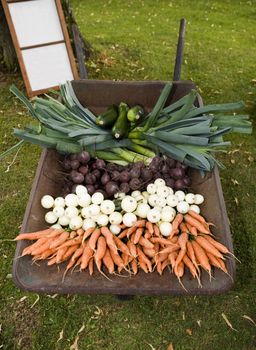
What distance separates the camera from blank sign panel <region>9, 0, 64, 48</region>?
429 cm

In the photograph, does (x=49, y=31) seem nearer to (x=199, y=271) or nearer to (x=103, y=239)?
(x=103, y=239)

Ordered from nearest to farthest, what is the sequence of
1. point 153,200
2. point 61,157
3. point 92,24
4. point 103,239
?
point 103,239 → point 153,200 → point 61,157 → point 92,24

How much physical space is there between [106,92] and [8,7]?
2026mm

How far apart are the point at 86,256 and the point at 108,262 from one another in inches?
4.4

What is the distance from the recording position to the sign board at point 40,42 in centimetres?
430

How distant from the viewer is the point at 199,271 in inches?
77.5

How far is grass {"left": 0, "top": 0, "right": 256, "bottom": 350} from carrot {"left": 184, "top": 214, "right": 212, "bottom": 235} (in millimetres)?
841

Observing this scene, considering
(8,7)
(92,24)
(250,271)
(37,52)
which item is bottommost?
(250,271)

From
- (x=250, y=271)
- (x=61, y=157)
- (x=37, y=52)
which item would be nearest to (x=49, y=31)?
(x=37, y=52)

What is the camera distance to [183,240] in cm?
210

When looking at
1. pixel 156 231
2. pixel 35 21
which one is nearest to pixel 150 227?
pixel 156 231

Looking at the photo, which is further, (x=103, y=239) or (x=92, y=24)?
(x=92, y=24)

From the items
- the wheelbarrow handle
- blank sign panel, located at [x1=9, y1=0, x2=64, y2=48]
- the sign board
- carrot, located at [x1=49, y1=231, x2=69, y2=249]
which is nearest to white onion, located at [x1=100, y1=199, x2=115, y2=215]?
carrot, located at [x1=49, y1=231, x2=69, y2=249]

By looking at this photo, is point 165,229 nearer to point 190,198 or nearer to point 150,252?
point 150,252
